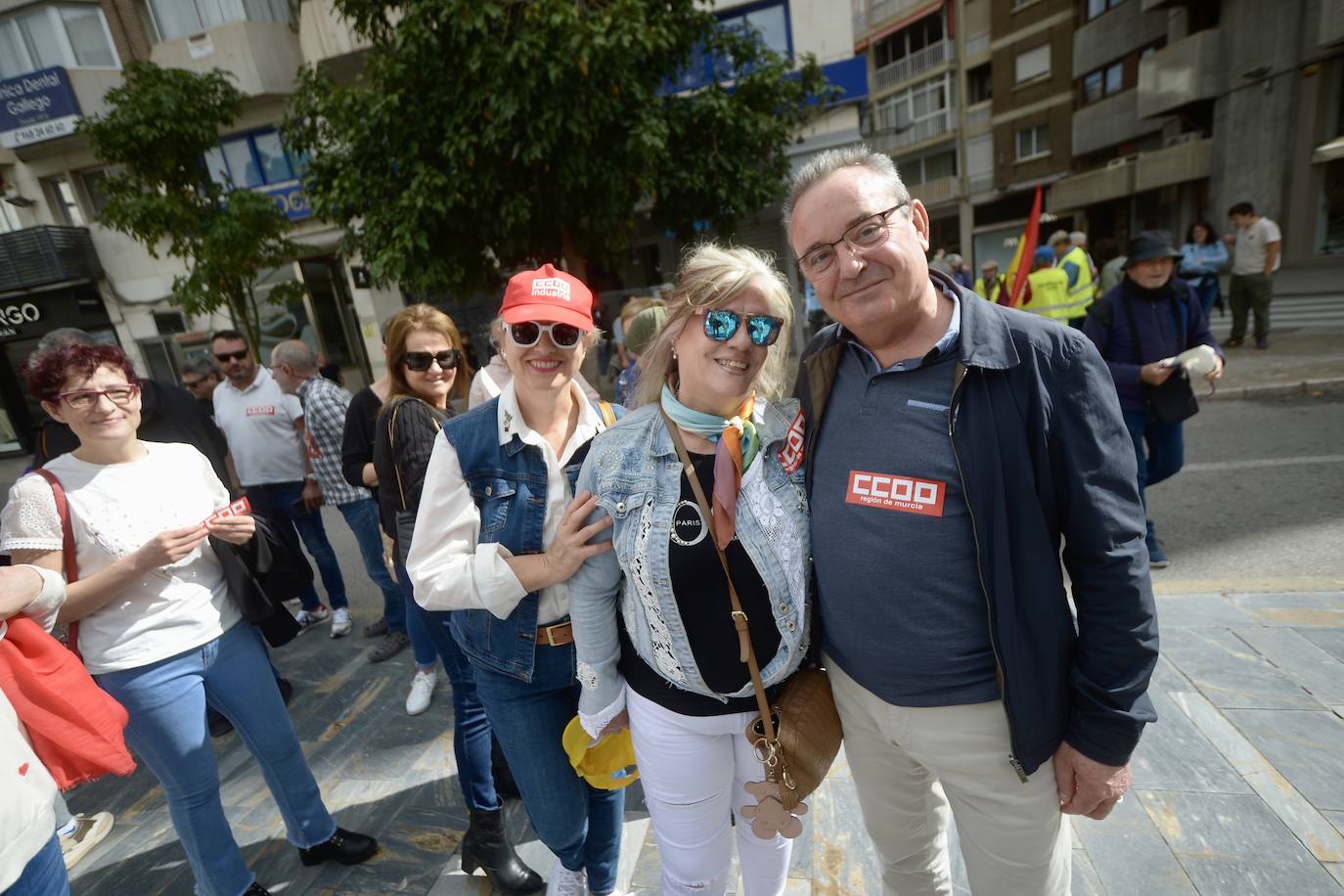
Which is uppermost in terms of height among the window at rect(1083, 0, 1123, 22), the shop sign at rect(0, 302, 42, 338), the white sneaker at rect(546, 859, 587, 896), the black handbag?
the window at rect(1083, 0, 1123, 22)

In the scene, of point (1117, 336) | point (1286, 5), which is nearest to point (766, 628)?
point (1117, 336)

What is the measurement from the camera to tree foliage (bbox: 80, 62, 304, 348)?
914cm

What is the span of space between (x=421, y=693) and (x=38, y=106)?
19.0 metres

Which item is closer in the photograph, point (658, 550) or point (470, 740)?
point (658, 550)

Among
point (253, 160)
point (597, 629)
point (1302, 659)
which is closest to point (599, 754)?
point (597, 629)

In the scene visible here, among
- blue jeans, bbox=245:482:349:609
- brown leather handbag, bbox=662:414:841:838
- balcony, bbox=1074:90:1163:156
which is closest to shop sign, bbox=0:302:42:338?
blue jeans, bbox=245:482:349:609

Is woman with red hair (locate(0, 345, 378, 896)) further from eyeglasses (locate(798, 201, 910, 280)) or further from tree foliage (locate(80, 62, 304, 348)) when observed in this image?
tree foliage (locate(80, 62, 304, 348))

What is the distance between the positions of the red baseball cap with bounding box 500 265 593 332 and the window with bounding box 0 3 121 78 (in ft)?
64.4

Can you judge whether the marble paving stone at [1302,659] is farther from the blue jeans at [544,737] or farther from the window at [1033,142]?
the window at [1033,142]

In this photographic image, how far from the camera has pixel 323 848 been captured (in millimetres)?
2469

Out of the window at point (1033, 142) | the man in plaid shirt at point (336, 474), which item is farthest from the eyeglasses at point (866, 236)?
the window at point (1033, 142)

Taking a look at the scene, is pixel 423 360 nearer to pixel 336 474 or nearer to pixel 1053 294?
pixel 336 474

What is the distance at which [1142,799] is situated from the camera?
7.47ft

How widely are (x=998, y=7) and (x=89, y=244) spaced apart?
31239mm
